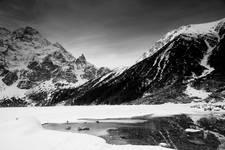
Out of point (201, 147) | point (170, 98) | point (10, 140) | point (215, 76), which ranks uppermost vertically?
point (215, 76)

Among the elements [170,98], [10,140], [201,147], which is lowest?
[201,147]

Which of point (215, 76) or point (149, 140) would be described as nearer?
point (149, 140)

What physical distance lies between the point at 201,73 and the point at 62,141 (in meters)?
193

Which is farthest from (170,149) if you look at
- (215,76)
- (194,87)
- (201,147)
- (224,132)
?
(215,76)

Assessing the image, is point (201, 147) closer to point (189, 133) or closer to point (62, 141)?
point (189, 133)

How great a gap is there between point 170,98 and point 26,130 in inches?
5563

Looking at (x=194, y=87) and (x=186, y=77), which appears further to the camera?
(x=186, y=77)

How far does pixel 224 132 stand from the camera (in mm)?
30781

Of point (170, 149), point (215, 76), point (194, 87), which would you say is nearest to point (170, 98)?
point (194, 87)

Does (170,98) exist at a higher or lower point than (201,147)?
higher

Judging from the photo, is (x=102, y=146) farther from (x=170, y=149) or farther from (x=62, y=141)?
(x=170, y=149)

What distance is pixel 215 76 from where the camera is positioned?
178m

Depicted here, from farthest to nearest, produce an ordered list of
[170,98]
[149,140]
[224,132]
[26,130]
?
[170,98] < [224,132] < [149,140] < [26,130]

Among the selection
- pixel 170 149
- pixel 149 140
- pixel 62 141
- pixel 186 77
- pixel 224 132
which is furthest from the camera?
pixel 186 77
